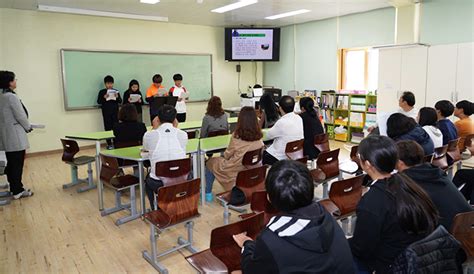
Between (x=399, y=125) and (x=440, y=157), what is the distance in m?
1.07

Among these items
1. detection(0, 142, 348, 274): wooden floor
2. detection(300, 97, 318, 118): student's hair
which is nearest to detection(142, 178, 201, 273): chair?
detection(0, 142, 348, 274): wooden floor

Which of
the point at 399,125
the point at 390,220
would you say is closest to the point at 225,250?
the point at 390,220

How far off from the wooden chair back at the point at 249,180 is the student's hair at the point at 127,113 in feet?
6.51

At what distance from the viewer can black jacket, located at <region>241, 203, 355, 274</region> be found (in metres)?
1.31

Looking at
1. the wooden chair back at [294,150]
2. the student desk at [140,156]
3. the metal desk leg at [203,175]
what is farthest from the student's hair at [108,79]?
the wooden chair back at [294,150]

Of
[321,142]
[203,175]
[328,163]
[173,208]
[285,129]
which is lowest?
[203,175]

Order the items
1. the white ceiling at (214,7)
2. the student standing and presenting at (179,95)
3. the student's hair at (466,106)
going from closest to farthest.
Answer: the student's hair at (466,106), the white ceiling at (214,7), the student standing and presenting at (179,95)

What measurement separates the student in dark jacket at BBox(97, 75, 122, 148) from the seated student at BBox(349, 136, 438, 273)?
6635 millimetres

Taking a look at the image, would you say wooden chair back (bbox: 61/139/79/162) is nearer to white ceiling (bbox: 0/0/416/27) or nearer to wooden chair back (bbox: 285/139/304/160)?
wooden chair back (bbox: 285/139/304/160)

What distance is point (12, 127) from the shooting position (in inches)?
176

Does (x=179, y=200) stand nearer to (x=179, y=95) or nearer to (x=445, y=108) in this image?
(x=445, y=108)

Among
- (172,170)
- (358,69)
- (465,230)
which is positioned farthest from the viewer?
(358,69)

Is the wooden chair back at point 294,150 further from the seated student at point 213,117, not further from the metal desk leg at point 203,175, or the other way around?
the seated student at point 213,117

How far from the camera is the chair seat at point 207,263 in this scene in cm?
189
